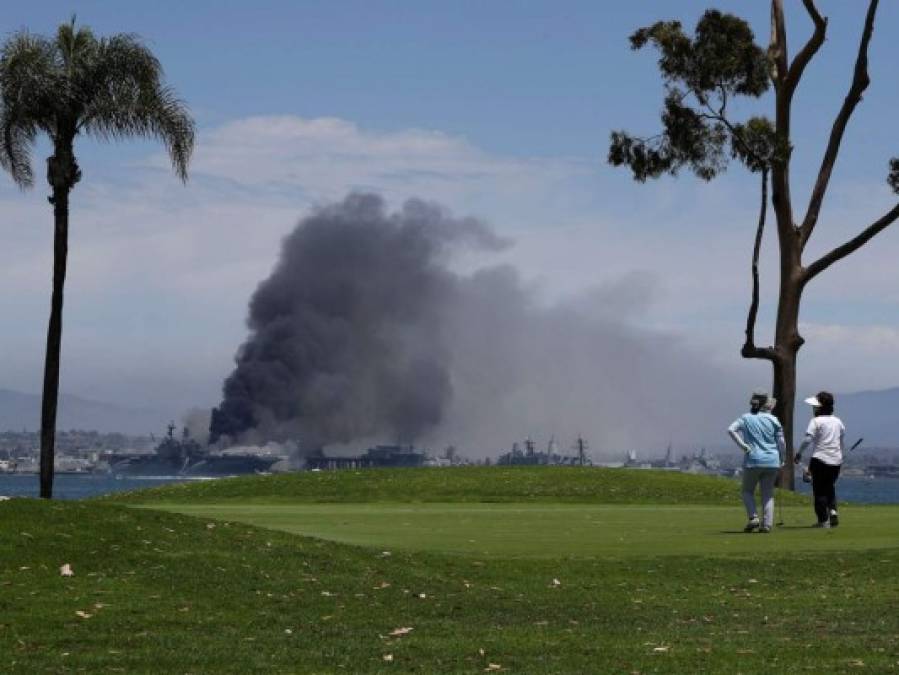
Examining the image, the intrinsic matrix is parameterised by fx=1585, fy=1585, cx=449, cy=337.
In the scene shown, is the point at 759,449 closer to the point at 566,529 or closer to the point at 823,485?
the point at 823,485

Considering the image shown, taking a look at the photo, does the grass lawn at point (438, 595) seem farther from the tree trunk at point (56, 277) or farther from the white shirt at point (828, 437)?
the tree trunk at point (56, 277)

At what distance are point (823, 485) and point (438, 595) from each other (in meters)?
11.1

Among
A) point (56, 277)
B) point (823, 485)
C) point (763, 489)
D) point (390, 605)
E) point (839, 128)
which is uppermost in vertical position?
point (839, 128)

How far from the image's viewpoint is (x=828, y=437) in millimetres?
28688

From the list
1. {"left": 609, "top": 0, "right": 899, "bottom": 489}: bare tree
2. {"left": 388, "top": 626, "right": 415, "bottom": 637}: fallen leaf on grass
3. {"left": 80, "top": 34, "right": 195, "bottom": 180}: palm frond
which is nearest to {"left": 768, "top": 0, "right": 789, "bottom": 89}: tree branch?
{"left": 609, "top": 0, "right": 899, "bottom": 489}: bare tree

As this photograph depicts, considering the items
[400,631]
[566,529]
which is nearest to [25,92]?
[566,529]

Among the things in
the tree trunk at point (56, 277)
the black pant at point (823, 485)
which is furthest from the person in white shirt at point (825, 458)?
the tree trunk at point (56, 277)

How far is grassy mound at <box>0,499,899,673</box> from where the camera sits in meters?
14.7

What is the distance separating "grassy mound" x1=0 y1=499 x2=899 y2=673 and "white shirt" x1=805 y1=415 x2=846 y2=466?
3.47m

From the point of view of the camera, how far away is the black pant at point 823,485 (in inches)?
1120

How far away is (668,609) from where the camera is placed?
18719 millimetres

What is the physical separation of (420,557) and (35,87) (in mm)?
17797

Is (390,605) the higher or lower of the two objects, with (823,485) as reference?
lower

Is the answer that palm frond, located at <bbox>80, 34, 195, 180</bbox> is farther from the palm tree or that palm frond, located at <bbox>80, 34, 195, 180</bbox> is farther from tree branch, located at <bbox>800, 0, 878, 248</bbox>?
tree branch, located at <bbox>800, 0, 878, 248</bbox>
